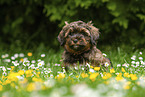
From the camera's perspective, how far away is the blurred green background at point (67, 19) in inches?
273

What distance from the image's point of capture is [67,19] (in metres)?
7.25

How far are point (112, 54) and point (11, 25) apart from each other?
13.7 ft

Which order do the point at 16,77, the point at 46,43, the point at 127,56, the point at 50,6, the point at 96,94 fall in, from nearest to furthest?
the point at 96,94 < the point at 16,77 < the point at 127,56 < the point at 50,6 < the point at 46,43

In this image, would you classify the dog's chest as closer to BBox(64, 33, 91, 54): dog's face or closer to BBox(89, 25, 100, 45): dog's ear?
BBox(64, 33, 91, 54): dog's face

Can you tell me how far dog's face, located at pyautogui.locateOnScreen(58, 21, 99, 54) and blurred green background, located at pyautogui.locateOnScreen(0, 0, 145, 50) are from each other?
246 cm

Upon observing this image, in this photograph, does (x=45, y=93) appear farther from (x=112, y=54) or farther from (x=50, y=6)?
(x=50, y=6)

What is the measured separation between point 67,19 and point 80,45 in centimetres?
320

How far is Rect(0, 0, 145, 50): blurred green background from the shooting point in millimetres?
6930

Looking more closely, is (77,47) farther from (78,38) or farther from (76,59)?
(76,59)

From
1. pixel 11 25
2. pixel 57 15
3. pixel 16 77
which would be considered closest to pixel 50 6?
pixel 57 15

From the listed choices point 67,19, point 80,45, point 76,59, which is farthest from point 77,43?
point 67,19

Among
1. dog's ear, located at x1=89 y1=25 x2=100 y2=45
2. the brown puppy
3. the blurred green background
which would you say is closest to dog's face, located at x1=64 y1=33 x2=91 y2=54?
the brown puppy

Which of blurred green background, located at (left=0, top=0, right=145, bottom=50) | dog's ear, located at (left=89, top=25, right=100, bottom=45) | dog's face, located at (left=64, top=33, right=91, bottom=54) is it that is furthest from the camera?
blurred green background, located at (left=0, top=0, right=145, bottom=50)

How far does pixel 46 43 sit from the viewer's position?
8539 millimetres
